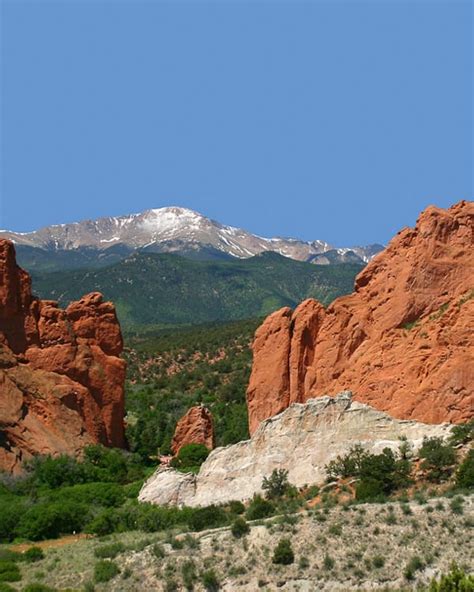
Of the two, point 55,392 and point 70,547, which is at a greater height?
point 55,392

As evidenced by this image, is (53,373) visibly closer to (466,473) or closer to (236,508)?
(236,508)

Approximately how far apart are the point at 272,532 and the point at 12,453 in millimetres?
22607

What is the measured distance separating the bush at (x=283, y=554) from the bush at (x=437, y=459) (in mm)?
7638

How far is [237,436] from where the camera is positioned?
69.2 metres

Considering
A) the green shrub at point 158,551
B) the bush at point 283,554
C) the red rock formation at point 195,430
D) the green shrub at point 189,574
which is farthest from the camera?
the red rock formation at point 195,430

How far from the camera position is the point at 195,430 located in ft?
221

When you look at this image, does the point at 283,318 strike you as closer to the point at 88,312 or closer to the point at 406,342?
the point at 406,342

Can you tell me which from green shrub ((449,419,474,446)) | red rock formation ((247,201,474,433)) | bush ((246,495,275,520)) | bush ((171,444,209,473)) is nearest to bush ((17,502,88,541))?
bush ((246,495,275,520))

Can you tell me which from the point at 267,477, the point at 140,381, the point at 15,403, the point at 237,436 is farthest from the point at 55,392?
the point at 140,381

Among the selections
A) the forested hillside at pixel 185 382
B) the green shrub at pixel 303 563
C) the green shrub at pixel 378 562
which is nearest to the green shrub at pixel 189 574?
the green shrub at pixel 303 563

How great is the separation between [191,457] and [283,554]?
23471mm

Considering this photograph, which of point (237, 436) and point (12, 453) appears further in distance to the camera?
point (237, 436)

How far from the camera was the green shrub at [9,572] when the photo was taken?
131ft

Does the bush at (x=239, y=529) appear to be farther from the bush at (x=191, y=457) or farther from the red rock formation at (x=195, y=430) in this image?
the red rock formation at (x=195, y=430)
